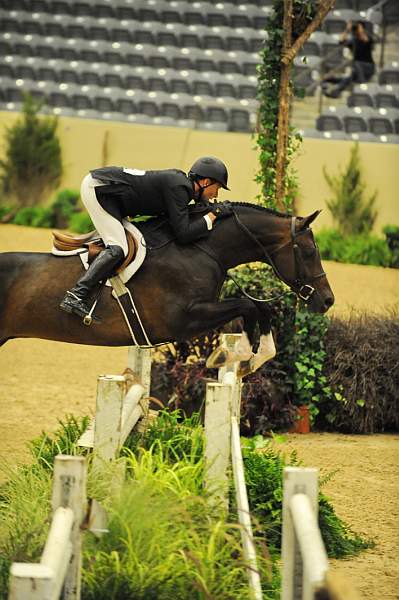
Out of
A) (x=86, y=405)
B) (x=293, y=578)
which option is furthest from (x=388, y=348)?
(x=293, y=578)

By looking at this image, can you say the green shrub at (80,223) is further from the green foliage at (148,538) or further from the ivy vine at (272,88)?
the green foliage at (148,538)

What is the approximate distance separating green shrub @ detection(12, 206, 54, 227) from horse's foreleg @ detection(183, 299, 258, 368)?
496 inches

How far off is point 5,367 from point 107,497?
22.2 ft

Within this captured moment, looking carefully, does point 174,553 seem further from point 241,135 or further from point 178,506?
point 241,135

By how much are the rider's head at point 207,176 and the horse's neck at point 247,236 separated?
221mm

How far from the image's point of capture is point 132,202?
632 cm

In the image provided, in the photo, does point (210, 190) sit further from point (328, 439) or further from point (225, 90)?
point (225, 90)

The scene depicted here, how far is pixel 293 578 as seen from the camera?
3.44 m

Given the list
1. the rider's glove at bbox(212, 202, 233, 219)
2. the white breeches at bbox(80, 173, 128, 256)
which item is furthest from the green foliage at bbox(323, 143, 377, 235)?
the white breeches at bbox(80, 173, 128, 256)

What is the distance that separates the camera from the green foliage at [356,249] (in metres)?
16.5

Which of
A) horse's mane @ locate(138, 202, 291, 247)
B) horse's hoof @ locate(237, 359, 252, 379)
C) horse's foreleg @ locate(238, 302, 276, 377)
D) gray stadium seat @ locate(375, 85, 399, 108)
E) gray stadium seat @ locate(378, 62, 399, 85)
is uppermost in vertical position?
gray stadium seat @ locate(378, 62, 399, 85)

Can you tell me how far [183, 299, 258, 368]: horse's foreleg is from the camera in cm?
630

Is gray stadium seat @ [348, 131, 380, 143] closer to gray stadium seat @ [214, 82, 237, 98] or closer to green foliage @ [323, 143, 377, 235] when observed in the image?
green foliage @ [323, 143, 377, 235]

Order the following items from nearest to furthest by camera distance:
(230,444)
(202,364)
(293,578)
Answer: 1. (293,578)
2. (230,444)
3. (202,364)
